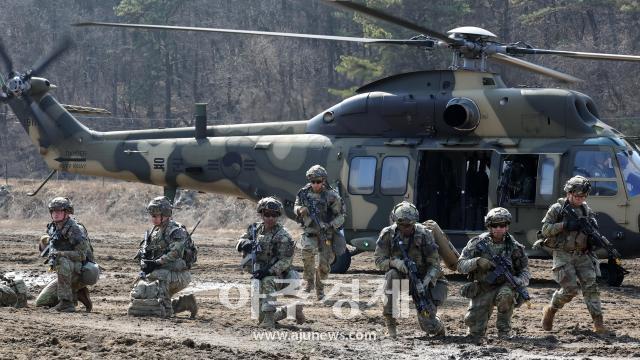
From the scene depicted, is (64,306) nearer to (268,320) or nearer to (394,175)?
(268,320)

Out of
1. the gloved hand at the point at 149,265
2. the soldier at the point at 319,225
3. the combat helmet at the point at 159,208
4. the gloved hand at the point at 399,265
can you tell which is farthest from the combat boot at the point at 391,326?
the soldier at the point at 319,225

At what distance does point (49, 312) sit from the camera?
38.1ft

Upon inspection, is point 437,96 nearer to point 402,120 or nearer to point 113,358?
point 402,120

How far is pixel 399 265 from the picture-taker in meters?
10.2

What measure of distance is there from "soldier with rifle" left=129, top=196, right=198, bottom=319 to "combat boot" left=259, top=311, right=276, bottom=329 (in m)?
1.12

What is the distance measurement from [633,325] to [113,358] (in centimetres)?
545

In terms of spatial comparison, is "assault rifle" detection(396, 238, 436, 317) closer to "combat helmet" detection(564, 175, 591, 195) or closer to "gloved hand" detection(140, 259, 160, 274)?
"combat helmet" detection(564, 175, 591, 195)

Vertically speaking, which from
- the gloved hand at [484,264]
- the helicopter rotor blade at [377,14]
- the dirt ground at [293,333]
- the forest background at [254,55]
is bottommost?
the dirt ground at [293,333]

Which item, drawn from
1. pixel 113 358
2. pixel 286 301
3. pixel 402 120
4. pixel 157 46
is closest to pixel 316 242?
pixel 286 301

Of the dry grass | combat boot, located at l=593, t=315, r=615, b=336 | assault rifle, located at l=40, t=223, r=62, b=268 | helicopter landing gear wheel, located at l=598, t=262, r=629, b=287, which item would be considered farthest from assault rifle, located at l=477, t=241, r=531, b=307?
the dry grass

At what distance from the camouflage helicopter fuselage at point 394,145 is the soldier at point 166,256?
16.8ft

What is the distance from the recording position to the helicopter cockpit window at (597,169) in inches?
576

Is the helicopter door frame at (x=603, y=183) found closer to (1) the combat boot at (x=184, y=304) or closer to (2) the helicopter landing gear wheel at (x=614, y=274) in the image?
(2) the helicopter landing gear wheel at (x=614, y=274)

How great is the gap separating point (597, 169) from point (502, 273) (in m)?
4.98
